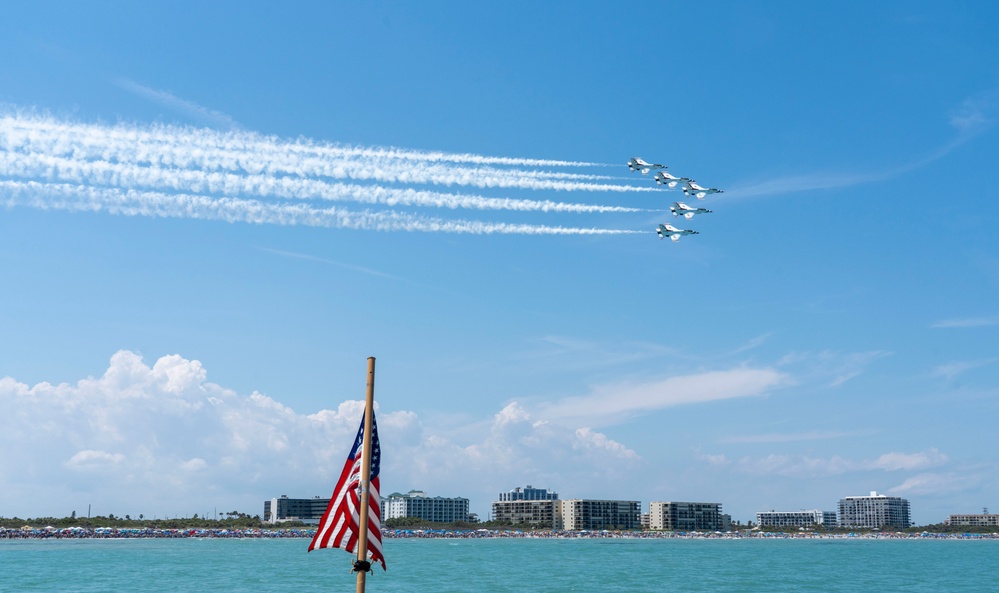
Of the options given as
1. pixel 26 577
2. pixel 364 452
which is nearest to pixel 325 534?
pixel 364 452

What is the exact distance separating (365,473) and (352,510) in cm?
155

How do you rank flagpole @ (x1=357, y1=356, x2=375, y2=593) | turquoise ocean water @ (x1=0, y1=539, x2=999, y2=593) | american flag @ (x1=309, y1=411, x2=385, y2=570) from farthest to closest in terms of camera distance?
turquoise ocean water @ (x1=0, y1=539, x2=999, y2=593) < american flag @ (x1=309, y1=411, x2=385, y2=570) < flagpole @ (x1=357, y1=356, x2=375, y2=593)

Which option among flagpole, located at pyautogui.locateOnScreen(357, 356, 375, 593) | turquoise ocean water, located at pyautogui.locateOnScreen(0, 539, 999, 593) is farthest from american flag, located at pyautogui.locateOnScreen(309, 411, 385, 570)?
turquoise ocean water, located at pyautogui.locateOnScreen(0, 539, 999, 593)

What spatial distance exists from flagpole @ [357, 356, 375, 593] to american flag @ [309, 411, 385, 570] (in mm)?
382

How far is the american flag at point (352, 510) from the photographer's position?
21781 mm

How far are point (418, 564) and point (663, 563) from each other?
4294cm

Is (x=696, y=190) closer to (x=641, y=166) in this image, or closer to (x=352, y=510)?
(x=641, y=166)

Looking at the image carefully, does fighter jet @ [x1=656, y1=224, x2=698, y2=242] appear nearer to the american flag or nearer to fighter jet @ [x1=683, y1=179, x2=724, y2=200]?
fighter jet @ [x1=683, y1=179, x2=724, y2=200]

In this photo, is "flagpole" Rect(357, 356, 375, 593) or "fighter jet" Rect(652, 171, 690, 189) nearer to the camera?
"flagpole" Rect(357, 356, 375, 593)

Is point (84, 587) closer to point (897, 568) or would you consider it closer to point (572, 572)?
point (572, 572)

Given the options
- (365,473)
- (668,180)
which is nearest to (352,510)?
(365,473)

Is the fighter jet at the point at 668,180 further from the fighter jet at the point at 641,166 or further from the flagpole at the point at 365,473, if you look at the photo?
the flagpole at the point at 365,473

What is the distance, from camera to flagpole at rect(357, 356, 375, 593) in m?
20.8

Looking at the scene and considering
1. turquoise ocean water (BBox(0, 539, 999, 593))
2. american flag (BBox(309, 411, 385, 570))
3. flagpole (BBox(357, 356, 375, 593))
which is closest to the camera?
flagpole (BBox(357, 356, 375, 593))
